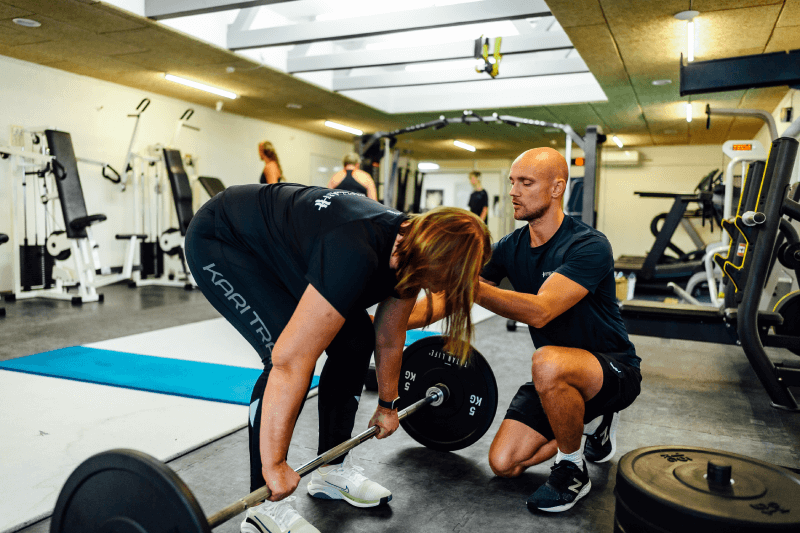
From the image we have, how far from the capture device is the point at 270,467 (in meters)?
1.04

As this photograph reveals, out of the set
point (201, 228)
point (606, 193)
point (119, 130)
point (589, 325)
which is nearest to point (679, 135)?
point (606, 193)

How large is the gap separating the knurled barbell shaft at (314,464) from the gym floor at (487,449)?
21 centimetres

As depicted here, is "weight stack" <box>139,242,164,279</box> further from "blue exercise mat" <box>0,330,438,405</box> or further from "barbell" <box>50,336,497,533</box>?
"barbell" <box>50,336,497,533</box>

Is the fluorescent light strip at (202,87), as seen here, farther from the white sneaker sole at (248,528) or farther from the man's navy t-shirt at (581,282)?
the white sneaker sole at (248,528)

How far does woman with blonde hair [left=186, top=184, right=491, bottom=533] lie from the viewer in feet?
3.34

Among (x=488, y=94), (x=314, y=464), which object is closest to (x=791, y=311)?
(x=314, y=464)

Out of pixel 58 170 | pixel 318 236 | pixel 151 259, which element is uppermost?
pixel 58 170

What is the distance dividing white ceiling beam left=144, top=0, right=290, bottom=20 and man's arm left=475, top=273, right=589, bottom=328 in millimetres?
3416

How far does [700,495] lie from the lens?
92 centimetres

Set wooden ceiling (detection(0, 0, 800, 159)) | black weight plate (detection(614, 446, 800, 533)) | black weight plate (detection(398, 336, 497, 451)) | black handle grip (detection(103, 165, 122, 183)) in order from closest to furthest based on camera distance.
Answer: black weight plate (detection(614, 446, 800, 533)), black weight plate (detection(398, 336, 497, 451)), wooden ceiling (detection(0, 0, 800, 159)), black handle grip (detection(103, 165, 122, 183))

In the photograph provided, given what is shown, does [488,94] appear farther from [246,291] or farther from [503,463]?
[246,291]

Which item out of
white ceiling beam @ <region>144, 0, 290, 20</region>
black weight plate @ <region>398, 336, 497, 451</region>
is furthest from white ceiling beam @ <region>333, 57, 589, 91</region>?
black weight plate @ <region>398, 336, 497, 451</region>

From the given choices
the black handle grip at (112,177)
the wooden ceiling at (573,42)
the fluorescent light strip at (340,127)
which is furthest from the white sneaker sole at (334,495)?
the fluorescent light strip at (340,127)

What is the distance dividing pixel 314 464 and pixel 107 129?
634 centimetres
